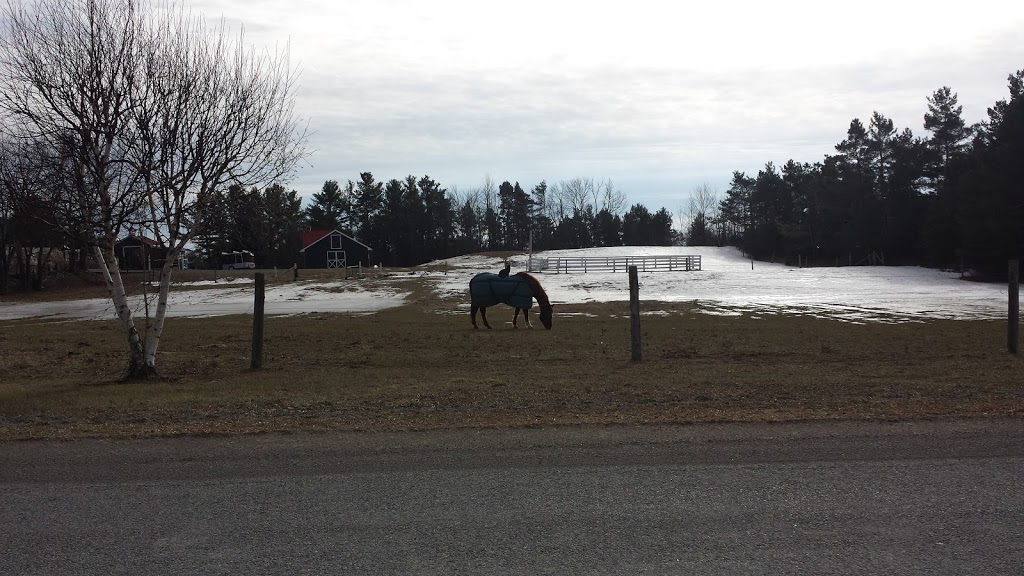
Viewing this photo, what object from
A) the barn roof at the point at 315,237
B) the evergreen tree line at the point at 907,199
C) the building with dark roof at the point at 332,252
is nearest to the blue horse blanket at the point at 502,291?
the evergreen tree line at the point at 907,199

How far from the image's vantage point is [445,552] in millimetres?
4461

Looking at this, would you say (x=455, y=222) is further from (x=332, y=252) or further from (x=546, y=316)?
(x=546, y=316)

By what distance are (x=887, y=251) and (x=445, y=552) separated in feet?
255

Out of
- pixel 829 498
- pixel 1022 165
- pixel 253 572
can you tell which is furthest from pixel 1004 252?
pixel 253 572

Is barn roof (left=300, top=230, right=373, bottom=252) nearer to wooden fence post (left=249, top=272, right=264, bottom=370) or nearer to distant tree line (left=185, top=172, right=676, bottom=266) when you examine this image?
distant tree line (left=185, top=172, right=676, bottom=266)

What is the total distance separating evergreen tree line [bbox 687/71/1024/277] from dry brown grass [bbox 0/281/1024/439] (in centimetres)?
3141

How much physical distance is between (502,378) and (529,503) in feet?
20.4

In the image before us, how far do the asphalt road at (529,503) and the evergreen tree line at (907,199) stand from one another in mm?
48915

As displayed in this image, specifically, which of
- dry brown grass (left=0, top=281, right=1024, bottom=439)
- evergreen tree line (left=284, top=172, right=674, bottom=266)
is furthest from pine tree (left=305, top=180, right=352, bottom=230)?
dry brown grass (left=0, top=281, right=1024, bottom=439)

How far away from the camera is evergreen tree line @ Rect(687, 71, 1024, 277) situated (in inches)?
1884

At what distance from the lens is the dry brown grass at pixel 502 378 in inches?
326

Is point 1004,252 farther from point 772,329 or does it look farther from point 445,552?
point 445,552

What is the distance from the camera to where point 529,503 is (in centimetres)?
527

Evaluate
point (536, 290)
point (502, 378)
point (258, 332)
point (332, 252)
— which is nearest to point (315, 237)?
point (332, 252)
